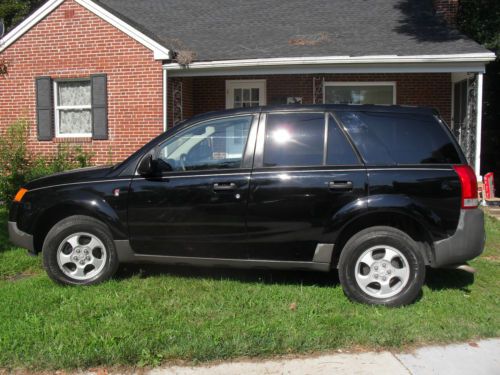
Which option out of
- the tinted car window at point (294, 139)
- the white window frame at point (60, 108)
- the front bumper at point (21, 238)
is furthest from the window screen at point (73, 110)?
the tinted car window at point (294, 139)

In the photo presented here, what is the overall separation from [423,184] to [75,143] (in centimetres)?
873

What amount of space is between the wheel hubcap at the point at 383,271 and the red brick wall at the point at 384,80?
25.9 feet

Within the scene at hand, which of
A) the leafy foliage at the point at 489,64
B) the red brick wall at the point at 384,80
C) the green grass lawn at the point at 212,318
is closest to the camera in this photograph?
the green grass lawn at the point at 212,318

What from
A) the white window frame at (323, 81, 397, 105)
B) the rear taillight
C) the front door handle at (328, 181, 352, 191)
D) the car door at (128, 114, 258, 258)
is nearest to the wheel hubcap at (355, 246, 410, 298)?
the front door handle at (328, 181, 352, 191)

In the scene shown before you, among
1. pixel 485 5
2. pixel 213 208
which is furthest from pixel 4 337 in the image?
pixel 485 5

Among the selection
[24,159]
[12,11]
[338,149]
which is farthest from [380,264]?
[12,11]

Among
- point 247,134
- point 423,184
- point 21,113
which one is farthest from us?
point 21,113

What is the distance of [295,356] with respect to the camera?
3717mm

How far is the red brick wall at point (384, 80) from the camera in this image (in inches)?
474

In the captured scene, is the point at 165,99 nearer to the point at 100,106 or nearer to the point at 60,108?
the point at 100,106

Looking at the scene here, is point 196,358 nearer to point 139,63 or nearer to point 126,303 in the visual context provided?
point 126,303

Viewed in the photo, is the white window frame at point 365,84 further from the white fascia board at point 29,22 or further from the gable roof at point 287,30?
the white fascia board at point 29,22

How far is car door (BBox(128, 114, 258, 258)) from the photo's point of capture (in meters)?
4.62

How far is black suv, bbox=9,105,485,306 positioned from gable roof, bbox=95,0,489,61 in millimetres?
5556
